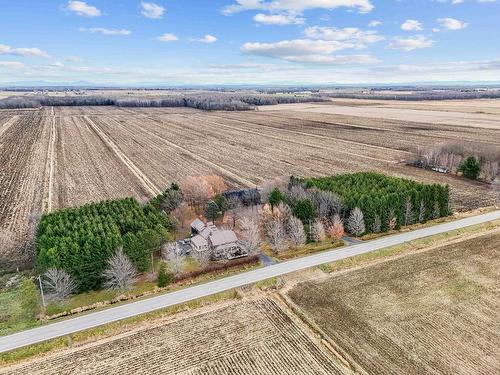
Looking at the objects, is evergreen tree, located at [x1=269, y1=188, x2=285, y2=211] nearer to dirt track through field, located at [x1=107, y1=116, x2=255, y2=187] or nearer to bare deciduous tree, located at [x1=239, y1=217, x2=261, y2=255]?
bare deciduous tree, located at [x1=239, y1=217, x2=261, y2=255]

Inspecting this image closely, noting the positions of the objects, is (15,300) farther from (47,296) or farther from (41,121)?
(41,121)

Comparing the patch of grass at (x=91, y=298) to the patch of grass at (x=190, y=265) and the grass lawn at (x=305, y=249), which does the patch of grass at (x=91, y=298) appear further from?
the grass lawn at (x=305, y=249)

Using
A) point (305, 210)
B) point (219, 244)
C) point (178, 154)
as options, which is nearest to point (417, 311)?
point (305, 210)

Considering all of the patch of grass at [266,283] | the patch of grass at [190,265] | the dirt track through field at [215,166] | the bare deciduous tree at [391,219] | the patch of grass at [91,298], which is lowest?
the patch of grass at [91,298]

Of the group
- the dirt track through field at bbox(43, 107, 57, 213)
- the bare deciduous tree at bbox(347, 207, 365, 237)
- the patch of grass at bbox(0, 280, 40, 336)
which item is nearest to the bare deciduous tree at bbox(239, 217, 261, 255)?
the bare deciduous tree at bbox(347, 207, 365, 237)

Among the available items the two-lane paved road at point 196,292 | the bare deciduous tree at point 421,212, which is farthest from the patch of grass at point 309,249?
the bare deciduous tree at point 421,212

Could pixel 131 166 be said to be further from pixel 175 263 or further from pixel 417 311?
pixel 417 311
